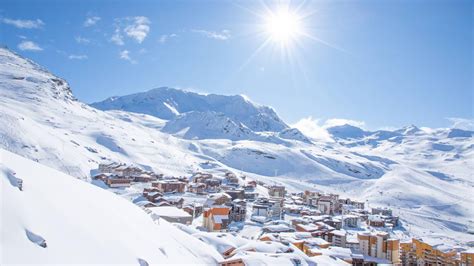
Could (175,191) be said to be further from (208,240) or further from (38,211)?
(38,211)

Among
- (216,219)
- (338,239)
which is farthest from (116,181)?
(338,239)

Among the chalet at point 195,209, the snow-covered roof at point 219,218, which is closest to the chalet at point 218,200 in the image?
the chalet at point 195,209

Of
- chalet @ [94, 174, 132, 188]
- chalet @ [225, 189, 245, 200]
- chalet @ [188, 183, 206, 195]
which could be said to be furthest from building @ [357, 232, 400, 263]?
chalet @ [94, 174, 132, 188]

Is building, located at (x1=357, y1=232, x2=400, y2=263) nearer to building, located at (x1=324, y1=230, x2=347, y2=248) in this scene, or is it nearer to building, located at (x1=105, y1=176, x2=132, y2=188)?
building, located at (x1=324, y1=230, x2=347, y2=248)

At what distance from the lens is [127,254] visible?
16.6 metres

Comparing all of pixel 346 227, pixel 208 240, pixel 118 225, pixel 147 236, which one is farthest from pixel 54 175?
pixel 346 227

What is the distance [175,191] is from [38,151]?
120ft

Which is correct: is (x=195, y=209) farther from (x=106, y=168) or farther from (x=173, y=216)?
(x=106, y=168)

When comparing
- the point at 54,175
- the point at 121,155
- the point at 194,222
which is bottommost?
the point at 194,222

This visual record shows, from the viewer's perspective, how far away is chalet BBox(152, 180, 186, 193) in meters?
91.5

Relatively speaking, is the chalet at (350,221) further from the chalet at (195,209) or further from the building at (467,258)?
the chalet at (195,209)

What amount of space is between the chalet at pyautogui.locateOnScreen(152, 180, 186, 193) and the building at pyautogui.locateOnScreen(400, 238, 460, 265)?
53.3m

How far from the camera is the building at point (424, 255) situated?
186 feet

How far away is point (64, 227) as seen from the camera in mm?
14805
